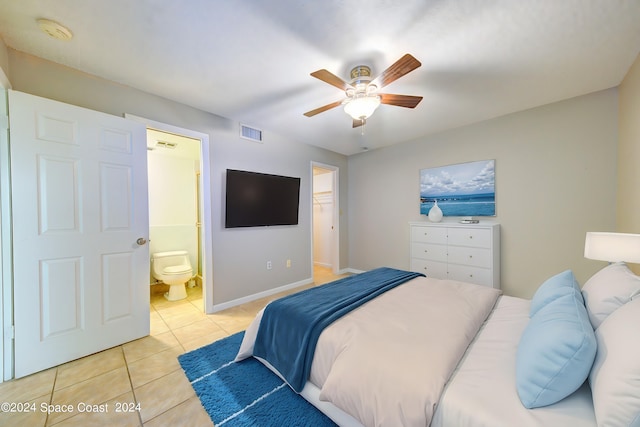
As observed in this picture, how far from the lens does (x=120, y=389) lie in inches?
64.2

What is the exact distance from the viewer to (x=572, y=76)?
2.14 m

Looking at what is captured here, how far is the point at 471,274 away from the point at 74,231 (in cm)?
411

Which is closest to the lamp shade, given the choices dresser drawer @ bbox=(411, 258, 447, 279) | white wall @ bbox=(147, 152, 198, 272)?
dresser drawer @ bbox=(411, 258, 447, 279)

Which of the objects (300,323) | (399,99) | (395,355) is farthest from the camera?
(399,99)

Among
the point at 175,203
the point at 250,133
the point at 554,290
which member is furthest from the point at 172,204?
the point at 554,290

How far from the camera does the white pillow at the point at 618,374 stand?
2.27 ft

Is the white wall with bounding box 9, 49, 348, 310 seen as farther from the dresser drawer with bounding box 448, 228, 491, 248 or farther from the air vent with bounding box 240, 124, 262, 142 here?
the dresser drawer with bounding box 448, 228, 491, 248

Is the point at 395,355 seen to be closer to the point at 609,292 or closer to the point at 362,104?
the point at 609,292

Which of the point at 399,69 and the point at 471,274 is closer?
the point at 399,69

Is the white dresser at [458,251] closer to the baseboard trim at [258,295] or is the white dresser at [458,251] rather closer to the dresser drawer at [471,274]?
the dresser drawer at [471,274]

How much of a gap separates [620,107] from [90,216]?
4.93m

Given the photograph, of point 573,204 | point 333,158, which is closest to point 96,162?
point 333,158

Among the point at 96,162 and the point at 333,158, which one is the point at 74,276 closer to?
the point at 96,162

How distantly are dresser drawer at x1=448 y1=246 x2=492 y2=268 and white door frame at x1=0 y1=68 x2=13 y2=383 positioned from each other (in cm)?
422
